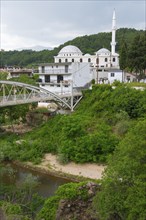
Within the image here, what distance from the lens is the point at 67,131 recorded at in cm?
2703

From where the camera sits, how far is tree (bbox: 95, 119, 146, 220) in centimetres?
996

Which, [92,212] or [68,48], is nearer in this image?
[92,212]

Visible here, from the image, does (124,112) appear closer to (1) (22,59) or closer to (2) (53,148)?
(2) (53,148)

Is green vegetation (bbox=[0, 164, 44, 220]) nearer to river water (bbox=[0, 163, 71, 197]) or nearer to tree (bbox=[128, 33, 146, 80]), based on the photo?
river water (bbox=[0, 163, 71, 197])

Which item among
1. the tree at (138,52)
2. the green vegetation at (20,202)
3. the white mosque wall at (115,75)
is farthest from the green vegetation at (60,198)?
the white mosque wall at (115,75)

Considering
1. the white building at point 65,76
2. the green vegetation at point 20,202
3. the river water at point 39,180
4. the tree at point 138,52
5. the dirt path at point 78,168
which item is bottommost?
the river water at point 39,180

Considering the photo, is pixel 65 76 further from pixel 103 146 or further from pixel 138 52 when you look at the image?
pixel 103 146

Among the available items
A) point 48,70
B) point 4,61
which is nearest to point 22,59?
point 4,61

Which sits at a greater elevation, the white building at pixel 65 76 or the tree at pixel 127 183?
the white building at pixel 65 76

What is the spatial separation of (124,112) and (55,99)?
10112mm

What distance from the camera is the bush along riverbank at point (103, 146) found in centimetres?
1059

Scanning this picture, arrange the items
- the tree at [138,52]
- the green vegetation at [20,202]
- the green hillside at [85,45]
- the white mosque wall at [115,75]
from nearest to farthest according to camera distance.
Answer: the green vegetation at [20,202], the tree at [138,52], the white mosque wall at [115,75], the green hillside at [85,45]

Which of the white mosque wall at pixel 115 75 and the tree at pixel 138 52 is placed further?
the white mosque wall at pixel 115 75

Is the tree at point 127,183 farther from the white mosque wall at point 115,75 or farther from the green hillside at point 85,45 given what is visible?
the green hillside at point 85,45
